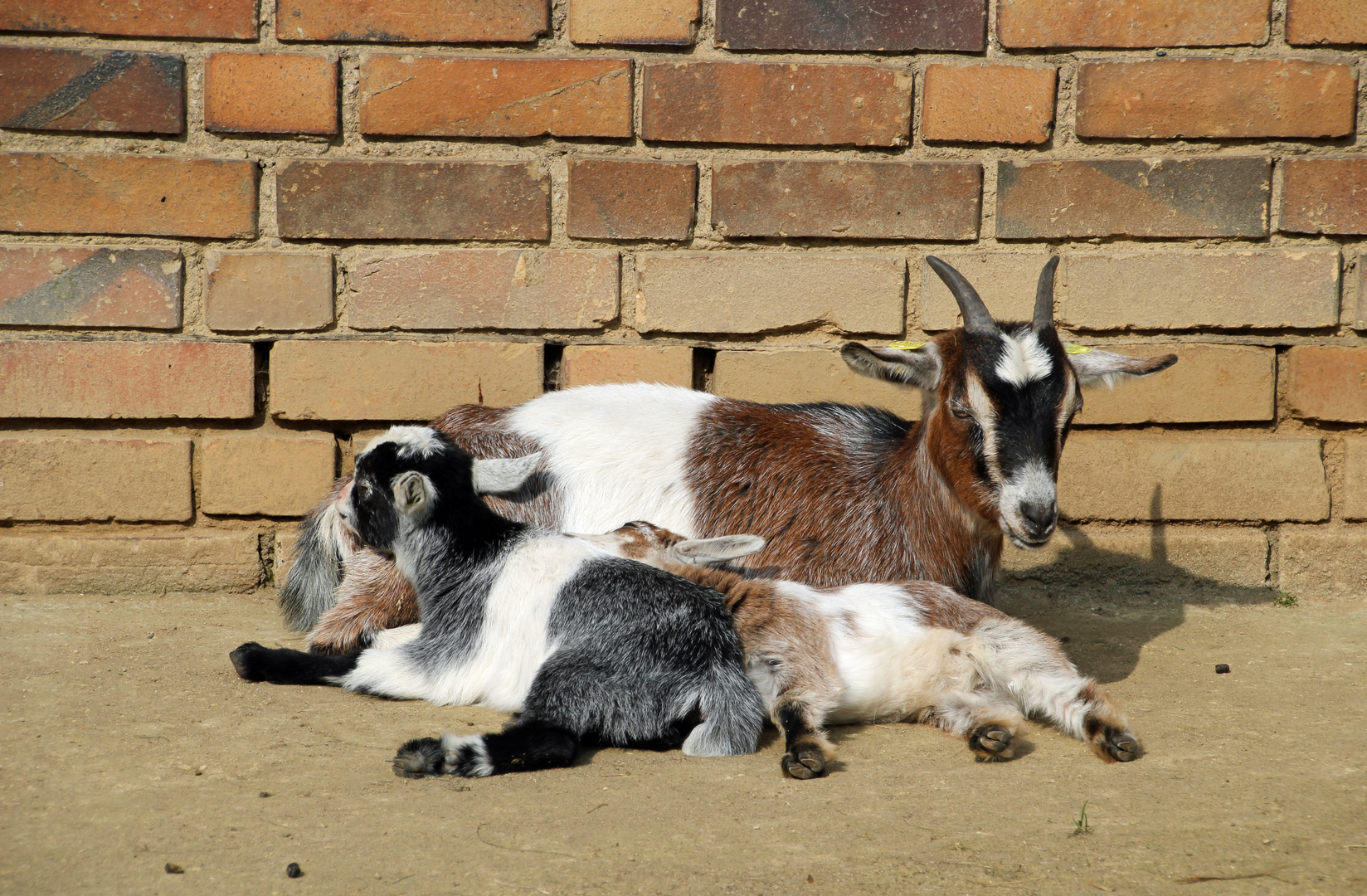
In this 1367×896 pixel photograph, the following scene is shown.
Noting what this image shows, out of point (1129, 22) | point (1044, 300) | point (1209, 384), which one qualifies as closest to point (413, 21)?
point (1044, 300)

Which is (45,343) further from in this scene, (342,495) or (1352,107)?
(1352,107)

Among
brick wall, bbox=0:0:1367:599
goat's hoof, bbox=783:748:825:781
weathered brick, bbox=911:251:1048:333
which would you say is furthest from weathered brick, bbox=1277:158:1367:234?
goat's hoof, bbox=783:748:825:781

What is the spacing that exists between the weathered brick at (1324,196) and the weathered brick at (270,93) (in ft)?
10.1

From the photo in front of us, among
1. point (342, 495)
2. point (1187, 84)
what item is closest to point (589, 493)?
point (342, 495)

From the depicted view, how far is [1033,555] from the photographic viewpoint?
3.88m

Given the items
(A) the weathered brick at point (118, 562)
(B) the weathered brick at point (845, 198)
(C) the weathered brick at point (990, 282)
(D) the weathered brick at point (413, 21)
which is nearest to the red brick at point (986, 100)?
(B) the weathered brick at point (845, 198)

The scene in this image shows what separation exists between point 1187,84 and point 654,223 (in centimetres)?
177

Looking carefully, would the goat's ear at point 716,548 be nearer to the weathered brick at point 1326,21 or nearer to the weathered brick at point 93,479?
the weathered brick at point 93,479

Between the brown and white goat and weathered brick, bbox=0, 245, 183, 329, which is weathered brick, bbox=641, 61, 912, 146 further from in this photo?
weathered brick, bbox=0, 245, 183, 329

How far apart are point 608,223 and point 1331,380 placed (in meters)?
2.44

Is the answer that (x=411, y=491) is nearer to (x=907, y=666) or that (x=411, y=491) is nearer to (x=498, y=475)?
(x=498, y=475)

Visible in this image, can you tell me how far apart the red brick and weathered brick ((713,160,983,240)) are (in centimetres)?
12

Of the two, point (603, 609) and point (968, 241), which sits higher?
point (968, 241)

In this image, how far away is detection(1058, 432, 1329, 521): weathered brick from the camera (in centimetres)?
373
